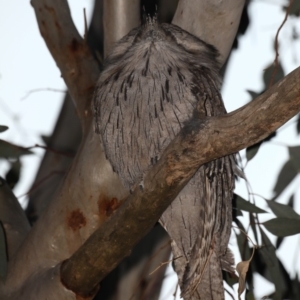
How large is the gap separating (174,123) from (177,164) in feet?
→ 1.86

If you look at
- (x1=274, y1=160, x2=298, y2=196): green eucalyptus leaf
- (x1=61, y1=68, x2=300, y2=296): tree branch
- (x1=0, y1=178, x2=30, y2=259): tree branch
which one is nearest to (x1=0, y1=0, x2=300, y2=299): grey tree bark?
(x1=61, y1=68, x2=300, y2=296): tree branch

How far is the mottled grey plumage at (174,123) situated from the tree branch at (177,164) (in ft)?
1.38

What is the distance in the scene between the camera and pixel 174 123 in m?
2.33

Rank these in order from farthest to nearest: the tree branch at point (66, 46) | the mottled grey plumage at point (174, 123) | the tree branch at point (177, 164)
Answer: the tree branch at point (66, 46) → the mottled grey plumage at point (174, 123) → the tree branch at point (177, 164)

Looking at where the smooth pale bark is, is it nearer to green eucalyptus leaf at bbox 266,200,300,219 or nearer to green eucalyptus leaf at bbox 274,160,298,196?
green eucalyptus leaf at bbox 266,200,300,219

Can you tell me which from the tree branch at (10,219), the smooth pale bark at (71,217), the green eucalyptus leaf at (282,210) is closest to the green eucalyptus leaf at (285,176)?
the green eucalyptus leaf at (282,210)

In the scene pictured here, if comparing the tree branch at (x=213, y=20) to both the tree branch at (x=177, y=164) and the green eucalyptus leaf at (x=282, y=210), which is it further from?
the tree branch at (x=177, y=164)

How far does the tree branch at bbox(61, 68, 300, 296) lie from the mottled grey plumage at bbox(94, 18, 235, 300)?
420 millimetres

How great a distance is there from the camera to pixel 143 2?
3.64 m

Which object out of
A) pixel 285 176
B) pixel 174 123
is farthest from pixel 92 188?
pixel 285 176

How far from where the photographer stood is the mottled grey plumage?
2357 mm

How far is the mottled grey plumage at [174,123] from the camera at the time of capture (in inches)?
92.8

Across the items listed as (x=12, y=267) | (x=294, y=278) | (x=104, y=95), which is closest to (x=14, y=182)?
(x=12, y=267)

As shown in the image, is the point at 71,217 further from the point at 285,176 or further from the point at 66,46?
the point at 285,176
